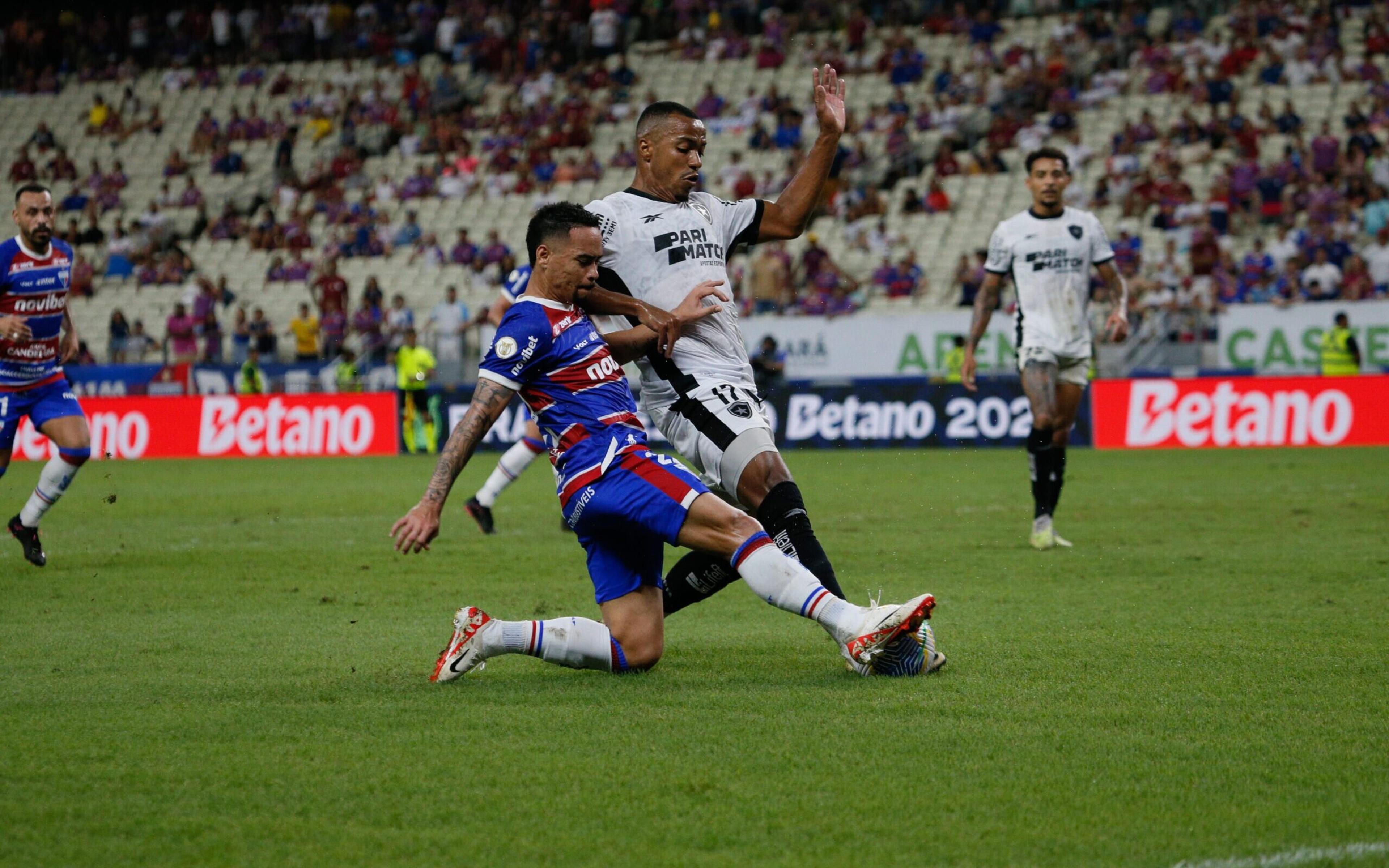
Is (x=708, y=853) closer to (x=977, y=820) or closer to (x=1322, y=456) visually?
(x=977, y=820)

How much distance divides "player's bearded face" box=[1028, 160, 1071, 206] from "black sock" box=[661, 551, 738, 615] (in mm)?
5291

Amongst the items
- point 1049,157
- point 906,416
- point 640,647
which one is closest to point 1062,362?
point 1049,157

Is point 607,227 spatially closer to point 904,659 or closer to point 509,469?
point 904,659

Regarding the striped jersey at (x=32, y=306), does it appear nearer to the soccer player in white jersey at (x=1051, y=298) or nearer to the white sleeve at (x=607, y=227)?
the white sleeve at (x=607, y=227)

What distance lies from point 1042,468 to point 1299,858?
291 inches

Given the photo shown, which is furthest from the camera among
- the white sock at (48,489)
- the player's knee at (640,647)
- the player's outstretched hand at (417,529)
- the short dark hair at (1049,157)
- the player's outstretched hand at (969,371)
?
the short dark hair at (1049,157)

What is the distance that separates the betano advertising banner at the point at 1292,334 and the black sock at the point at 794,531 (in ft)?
59.5

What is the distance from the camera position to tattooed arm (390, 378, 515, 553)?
17.1 ft

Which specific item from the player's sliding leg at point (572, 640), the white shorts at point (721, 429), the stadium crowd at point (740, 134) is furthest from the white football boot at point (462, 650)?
the stadium crowd at point (740, 134)

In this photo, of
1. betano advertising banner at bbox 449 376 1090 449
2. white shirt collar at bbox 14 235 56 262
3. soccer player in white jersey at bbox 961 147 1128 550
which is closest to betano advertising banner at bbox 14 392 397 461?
betano advertising banner at bbox 449 376 1090 449

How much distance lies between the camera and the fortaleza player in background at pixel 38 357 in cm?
Result: 1016

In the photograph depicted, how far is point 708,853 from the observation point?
3.60 metres

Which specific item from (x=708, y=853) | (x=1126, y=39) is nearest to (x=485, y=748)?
(x=708, y=853)

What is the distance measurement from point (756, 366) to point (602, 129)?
10952 mm
